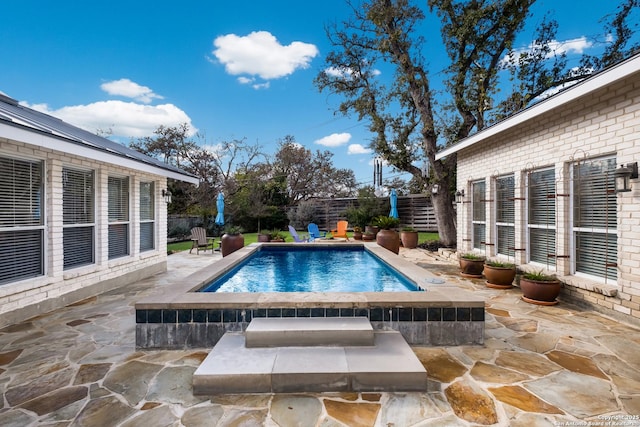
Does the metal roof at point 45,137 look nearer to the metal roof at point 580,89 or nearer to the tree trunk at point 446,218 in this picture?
the metal roof at point 580,89

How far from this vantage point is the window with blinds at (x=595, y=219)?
14.7 ft

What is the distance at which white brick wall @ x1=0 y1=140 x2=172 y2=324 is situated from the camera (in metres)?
4.34

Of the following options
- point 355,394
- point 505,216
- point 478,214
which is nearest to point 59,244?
point 355,394

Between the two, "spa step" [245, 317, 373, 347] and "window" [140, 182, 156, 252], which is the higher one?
"window" [140, 182, 156, 252]

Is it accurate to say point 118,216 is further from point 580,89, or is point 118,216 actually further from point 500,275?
point 580,89

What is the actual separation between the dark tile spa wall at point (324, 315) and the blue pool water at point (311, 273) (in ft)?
3.53

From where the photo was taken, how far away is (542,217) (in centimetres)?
592

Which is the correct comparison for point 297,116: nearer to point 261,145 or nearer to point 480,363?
point 261,145

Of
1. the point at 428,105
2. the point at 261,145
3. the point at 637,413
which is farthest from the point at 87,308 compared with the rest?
the point at 261,145

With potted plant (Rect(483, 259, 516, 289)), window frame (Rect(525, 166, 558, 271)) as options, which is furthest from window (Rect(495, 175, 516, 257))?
potted plant (Rect(483, 259, 516, 289))

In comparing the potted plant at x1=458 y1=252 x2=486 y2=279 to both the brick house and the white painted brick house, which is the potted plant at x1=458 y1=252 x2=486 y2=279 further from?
the brick house

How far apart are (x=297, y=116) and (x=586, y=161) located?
22160mm

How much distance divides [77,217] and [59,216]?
53 centimetres

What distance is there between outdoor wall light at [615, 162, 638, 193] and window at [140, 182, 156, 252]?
8675 millimetres
